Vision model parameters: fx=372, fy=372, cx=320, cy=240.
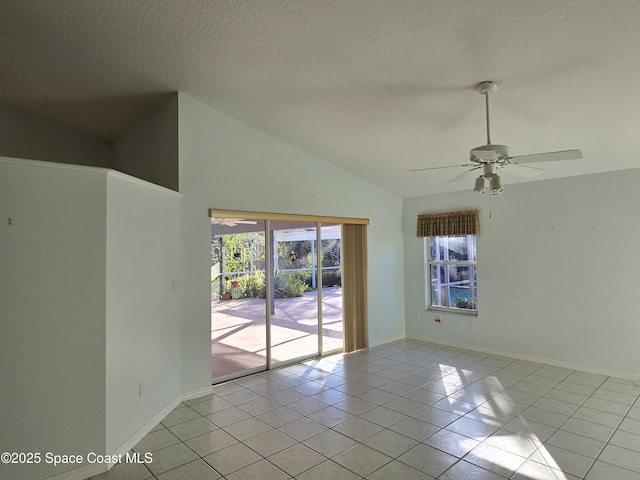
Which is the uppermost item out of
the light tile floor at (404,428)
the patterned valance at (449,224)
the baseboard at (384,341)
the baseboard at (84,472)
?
the patterned valance at (449,224)

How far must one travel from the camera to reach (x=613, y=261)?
175 inches

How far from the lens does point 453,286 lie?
19.8 feet

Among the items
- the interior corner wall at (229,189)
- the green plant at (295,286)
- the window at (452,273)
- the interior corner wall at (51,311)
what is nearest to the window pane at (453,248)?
the window at (452,273)

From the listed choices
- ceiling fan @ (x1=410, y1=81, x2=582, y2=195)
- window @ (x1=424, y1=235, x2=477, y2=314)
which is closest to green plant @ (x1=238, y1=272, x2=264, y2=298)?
ceiling fan @ (x1=410, y1=81, x2=582, y2=195)

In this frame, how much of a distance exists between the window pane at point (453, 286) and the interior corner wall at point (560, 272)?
20cm

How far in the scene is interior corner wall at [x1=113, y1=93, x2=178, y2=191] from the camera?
156 inches

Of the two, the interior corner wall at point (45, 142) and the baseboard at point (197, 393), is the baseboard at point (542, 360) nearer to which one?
the baseboard at point (197, 393)

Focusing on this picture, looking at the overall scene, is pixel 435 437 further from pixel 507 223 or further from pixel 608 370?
pixel 507 223

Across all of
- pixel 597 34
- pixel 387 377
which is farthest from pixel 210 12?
pixel 387 377

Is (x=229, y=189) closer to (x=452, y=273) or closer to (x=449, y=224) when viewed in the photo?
(x=449, y=224)

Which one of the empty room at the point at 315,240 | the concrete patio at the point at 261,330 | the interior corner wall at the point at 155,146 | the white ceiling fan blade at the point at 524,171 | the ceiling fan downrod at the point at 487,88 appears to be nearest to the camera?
the empty room at the point at 315,240

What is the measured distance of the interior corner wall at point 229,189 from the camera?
3.98 m

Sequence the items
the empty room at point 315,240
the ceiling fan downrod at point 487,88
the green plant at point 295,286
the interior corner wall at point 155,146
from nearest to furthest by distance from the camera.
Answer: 1. the empty room at point 315,240
2. the ceiling fan downrod at point 487,88
3. the interior corner wall at point 155,146
4. the green plant at point 295,286

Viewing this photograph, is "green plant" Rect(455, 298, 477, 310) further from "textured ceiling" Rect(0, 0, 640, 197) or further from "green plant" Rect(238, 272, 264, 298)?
"green plant" Rect(238, 272, 264, 298)
